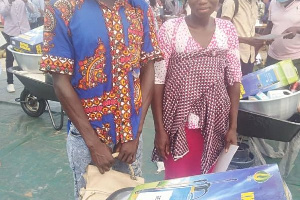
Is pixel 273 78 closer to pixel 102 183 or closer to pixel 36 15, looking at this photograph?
pixel 102 183

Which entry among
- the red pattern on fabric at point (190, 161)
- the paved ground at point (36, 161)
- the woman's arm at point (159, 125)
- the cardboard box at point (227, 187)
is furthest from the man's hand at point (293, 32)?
the cardboard box at point (227, 187)

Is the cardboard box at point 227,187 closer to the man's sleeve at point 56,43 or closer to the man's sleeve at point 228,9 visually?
the man's sleeve at point 56,43

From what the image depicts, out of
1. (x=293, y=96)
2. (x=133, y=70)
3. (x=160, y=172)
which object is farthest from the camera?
(x=160, y=172)

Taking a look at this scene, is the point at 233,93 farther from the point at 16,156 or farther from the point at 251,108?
the point at 16,156

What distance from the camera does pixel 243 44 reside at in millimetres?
4223

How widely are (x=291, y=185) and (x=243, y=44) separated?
70.7 inches

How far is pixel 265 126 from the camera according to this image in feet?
9.07

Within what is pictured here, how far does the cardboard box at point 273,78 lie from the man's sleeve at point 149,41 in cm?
140

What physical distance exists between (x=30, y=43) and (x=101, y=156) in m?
2.90

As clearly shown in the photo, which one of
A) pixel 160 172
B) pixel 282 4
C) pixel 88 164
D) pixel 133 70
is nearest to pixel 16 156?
pixel 160 172

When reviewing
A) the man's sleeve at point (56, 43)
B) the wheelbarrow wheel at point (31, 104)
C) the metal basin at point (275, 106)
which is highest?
the man's sleeve at point (56, 43)

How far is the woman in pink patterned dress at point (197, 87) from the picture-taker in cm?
198

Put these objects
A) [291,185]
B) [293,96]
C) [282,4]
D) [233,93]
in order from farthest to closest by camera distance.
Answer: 1. [282,4]
2. [291,185]
3. [293,96]
4. [233,93]

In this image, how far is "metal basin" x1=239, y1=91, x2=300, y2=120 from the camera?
8.98 feet
